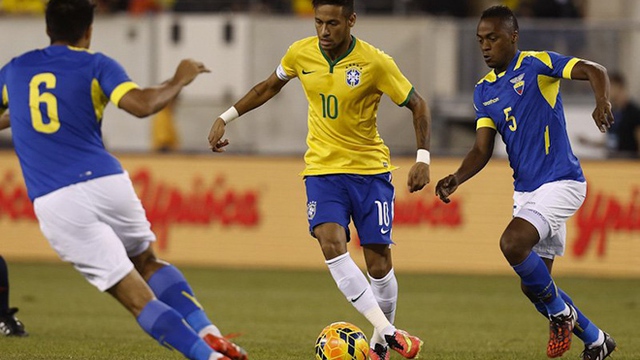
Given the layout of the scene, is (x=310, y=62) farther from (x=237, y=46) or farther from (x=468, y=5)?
(x=468, y=5)

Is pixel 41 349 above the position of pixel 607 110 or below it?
below

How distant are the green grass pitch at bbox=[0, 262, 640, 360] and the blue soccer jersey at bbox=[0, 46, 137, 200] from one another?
203 cm

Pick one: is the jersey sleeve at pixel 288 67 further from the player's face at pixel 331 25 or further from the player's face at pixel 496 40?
the player's face at pixel 496 40

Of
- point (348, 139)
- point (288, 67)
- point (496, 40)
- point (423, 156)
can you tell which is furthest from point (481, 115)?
point (288, 67)

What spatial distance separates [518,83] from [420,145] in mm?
861

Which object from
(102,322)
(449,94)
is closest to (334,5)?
(102,322)

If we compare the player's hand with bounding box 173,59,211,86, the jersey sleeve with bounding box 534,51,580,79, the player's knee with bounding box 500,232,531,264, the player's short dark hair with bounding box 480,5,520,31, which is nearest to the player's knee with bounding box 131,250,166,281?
the player's hand with bounding box 173,59,211,86

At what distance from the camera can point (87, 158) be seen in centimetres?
678

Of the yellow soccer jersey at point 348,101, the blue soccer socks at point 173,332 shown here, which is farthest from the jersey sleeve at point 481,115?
the blue soccer socks at point 173,332

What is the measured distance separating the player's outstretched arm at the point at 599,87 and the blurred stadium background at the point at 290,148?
8.16 m

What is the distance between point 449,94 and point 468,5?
2.91m

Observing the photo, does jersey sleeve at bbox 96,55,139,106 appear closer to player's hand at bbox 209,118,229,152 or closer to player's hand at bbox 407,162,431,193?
player's hand at bbox 209,118,229,152

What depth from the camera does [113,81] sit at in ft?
22.0

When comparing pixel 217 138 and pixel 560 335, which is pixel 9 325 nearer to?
pixel 217 138
